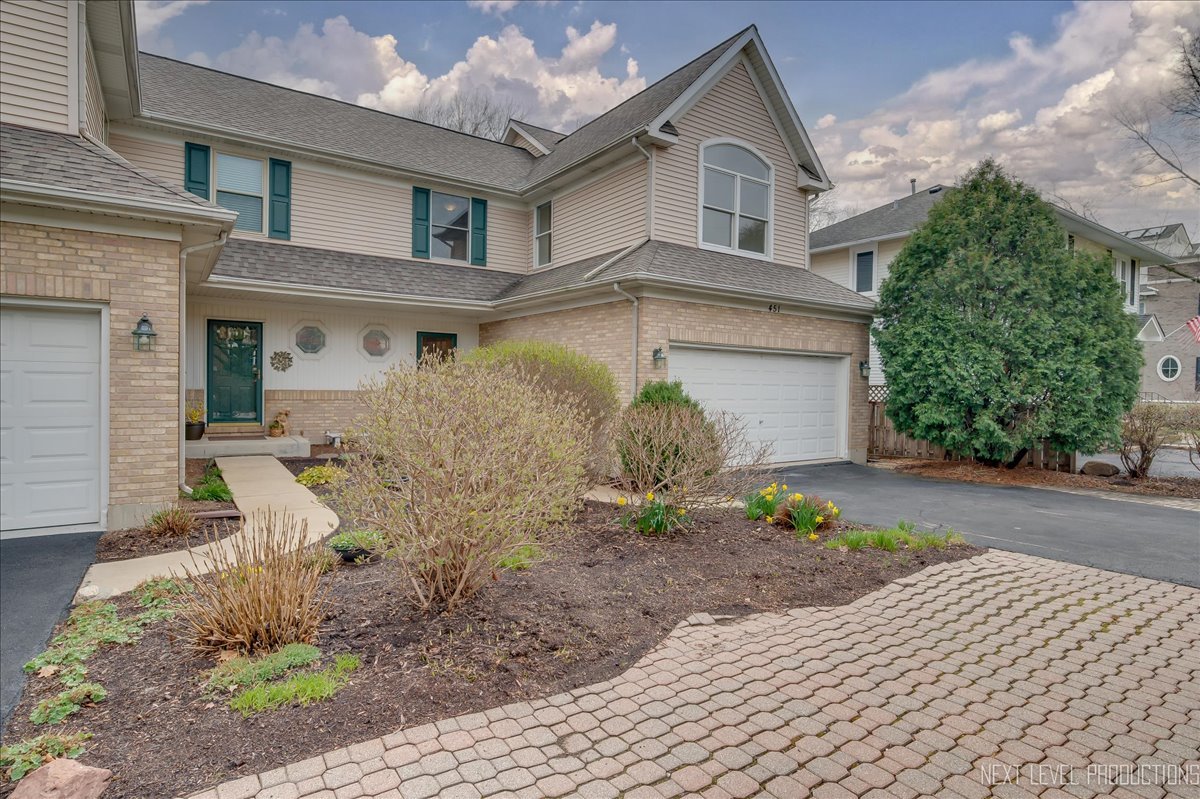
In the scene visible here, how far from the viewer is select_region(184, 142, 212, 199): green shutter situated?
12.1 meters

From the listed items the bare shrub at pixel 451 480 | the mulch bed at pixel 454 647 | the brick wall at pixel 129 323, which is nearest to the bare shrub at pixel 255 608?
the mulch bed at pixel 454 647

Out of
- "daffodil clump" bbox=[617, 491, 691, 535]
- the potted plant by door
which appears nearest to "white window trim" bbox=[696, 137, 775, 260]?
"daffodil clump" bbox=[617, 491, 691, 535]

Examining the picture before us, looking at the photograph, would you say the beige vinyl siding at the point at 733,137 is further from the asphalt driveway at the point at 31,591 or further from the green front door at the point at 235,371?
the asphalt driveway at the point at 31,591

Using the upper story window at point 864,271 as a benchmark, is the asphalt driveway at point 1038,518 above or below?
below

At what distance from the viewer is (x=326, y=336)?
1359 cm

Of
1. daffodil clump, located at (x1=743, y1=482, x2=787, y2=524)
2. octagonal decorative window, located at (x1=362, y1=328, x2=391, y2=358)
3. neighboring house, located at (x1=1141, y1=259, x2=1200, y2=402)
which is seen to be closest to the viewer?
daffodil clump, located at (x1=743, y1=482, x2=787, y2=524)

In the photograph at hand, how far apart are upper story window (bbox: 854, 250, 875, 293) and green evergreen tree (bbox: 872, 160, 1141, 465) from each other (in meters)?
9.28

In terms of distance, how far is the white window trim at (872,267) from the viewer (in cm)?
2144

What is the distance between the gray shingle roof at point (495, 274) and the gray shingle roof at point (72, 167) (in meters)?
4.40

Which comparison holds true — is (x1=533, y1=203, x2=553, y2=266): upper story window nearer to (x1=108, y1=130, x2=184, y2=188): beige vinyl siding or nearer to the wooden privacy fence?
(x1=108, y1=130, x2=184, y2=188): beige vinyl siding

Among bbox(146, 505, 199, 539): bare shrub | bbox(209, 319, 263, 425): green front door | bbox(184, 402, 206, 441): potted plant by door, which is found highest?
bbox(209, 319, 263, 425): green front door

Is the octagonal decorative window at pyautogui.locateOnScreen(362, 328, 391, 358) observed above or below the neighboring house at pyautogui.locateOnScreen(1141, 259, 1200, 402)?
below

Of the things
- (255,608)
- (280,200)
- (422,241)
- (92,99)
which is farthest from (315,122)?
(255,608)

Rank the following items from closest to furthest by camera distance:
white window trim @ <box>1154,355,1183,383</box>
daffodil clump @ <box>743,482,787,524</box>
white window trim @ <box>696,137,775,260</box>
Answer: daffodil clump @ <box>743,482,787,524</box>
white window trim @ <box>696,137,775,260</box>
white window trim @ <box>1154,355,1183,383</box>
